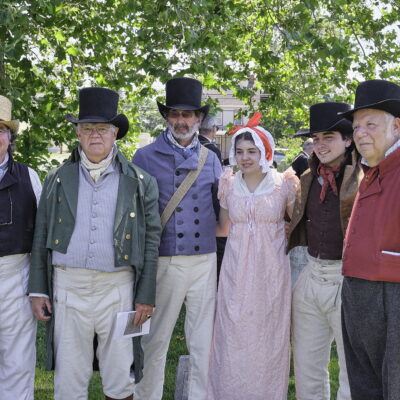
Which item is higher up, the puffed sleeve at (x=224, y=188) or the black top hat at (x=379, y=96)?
the black top hat at (x=379, y=96)

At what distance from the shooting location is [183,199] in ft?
12.5

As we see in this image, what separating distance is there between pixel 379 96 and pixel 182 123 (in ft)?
5.03

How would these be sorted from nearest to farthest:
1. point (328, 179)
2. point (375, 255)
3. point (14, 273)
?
point (375, 255) < point (14, 273) < point (328, 179)

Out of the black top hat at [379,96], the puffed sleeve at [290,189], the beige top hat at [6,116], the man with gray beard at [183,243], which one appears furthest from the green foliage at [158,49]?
the black top hat at [379,96]

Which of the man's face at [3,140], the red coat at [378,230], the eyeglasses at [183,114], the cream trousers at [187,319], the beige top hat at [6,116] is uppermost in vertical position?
the eyeglasses at [183,114]

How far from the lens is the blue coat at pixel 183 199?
3.78 meters

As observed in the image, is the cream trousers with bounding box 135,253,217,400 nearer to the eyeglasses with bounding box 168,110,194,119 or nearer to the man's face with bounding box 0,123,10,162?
the eyeglasses with bounding box 168,110,194,119

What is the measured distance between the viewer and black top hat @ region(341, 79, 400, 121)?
2.72m

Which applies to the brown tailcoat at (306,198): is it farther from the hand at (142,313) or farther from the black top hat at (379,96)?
the hand at (142,313)

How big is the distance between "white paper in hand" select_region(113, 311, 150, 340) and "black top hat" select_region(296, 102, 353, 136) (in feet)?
5.52

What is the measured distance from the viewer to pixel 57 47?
5938 millimetres

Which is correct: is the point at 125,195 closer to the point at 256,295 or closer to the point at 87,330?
the point at 87,330

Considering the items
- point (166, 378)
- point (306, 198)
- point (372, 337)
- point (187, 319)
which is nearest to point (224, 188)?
point (306, 198)

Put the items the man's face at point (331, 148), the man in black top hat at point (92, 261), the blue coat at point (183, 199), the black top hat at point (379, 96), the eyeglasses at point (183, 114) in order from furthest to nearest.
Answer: the eyeglasses at point (183, 114) → the blue coat at point (183, 199) → the man's face at point (331, 148) → the man in black top hat at point (92, 261) → the black top hat at point (379, 96)
